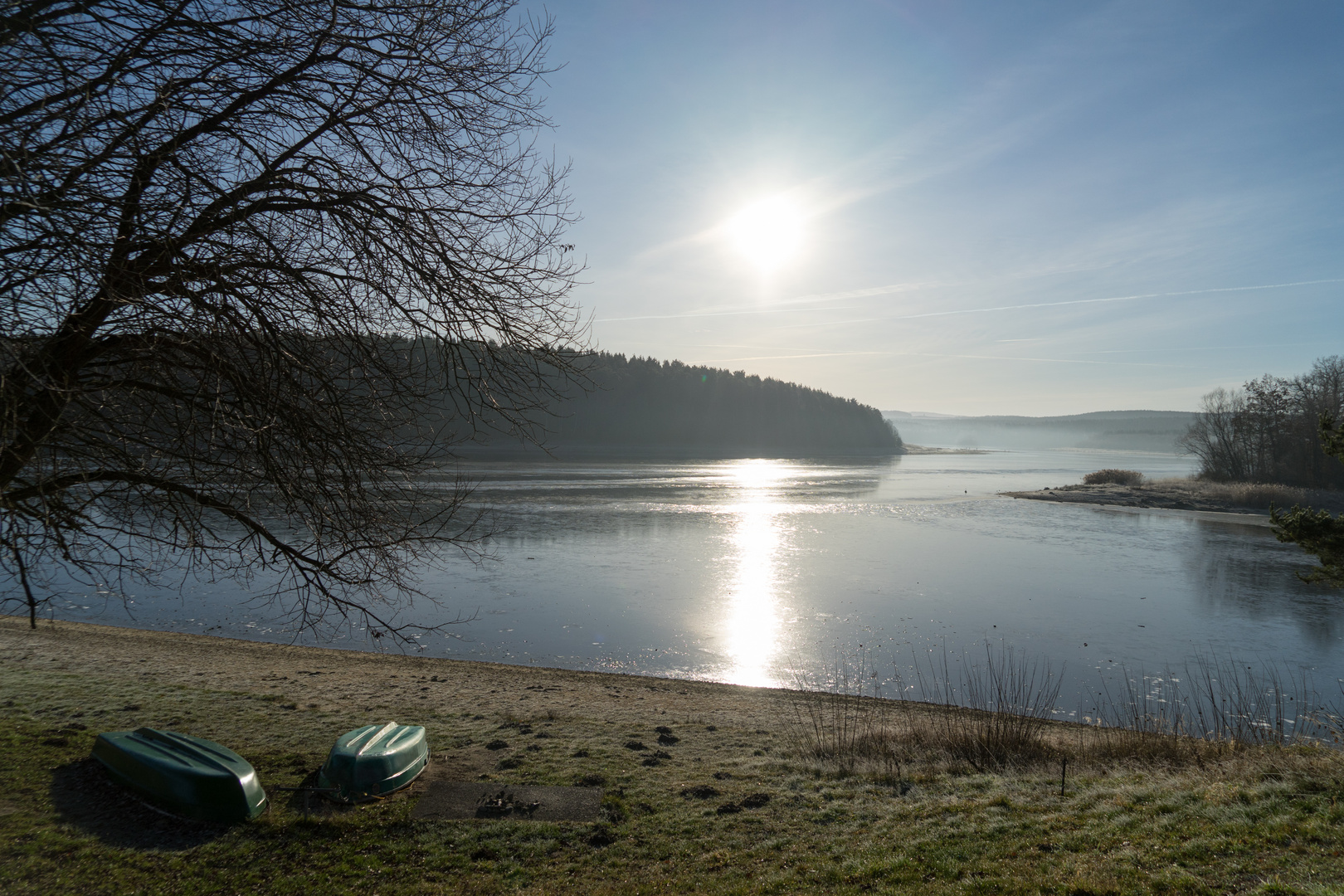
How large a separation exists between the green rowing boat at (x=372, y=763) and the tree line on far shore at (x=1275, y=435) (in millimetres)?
52925

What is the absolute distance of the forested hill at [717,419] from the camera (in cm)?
9694

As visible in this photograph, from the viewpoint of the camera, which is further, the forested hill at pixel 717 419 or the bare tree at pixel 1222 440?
the forested hill at pixel 717 419

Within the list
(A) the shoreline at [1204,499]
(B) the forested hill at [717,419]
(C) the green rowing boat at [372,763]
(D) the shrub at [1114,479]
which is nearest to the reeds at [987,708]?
(C) the green rowing boat at [372,763]

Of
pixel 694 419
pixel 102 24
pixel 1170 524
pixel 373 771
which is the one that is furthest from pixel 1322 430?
pixel 694 419

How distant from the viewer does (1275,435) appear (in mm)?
45781

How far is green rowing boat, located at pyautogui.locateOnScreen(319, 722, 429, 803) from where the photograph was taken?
539 centimetres

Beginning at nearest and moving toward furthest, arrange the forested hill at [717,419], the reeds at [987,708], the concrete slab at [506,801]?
the concrete slab at [506,801] < the reeds at [987,708] < the forested hill at [717,419]

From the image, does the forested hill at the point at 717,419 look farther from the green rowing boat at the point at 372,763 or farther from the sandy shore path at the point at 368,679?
the green rowing boat at the point at 372,763

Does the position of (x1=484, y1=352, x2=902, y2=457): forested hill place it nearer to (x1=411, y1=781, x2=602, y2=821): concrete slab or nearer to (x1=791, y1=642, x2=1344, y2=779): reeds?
(x1=791, y1=642, x2=1344, y2=779): reeds

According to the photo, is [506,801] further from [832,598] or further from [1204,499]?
[1204,499]

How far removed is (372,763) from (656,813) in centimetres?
223

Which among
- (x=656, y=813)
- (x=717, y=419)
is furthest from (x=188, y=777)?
(x=717, y=419)

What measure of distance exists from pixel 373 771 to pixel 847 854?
11.6 feet

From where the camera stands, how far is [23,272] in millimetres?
3344
